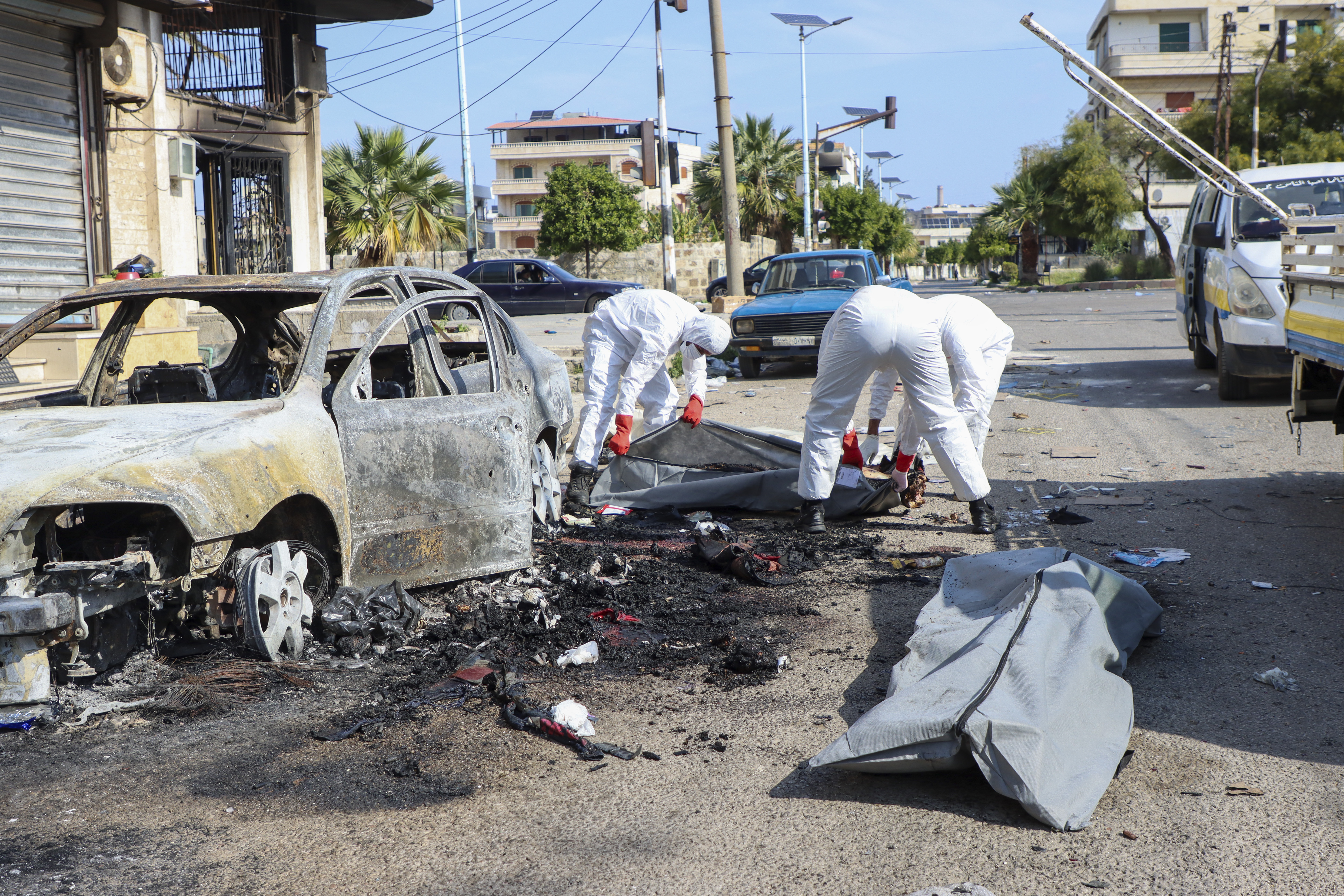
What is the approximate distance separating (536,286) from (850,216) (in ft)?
141

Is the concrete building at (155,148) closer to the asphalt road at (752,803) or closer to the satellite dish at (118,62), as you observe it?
the satellite dish at (118,62)

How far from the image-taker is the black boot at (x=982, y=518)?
629cm

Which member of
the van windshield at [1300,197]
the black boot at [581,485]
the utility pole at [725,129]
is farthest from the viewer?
the utility pole at [725,129]

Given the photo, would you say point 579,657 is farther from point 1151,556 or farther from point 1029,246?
point 1029,246

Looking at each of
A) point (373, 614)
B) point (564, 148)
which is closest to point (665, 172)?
point (373, 614)

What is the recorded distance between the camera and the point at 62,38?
1137 centimetres

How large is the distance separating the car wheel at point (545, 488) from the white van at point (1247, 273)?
20.1 ft

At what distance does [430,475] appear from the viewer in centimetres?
469

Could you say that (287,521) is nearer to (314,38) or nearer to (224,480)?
(224,480)

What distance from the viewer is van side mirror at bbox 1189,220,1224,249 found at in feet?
31.4

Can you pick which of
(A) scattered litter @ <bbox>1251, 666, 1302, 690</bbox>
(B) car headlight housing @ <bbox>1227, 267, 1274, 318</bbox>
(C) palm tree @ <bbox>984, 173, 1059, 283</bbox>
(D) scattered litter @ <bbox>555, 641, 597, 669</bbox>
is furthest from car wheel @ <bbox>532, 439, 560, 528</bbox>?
(C) palm tree @ <bbox>984, 173, 1059, 283</bbox>

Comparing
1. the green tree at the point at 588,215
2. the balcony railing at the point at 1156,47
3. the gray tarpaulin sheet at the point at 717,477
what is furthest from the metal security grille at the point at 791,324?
the balcony railing at the point at 1156,47

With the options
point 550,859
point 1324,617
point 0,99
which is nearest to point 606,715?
Result: point 550,859

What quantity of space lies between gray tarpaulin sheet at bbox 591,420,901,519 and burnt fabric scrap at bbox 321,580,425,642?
271cm
